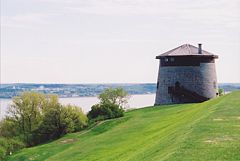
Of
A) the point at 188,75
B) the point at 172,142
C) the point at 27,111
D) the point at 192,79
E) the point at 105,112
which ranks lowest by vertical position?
the point at 105,112

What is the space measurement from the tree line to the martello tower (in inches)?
252

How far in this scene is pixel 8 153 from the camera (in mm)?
43656

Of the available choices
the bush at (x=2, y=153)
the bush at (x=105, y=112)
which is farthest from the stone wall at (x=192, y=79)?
the bush at (x=2, y=153)

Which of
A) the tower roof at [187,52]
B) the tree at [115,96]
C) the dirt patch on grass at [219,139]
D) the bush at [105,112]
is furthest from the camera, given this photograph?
the tree at [115,96]

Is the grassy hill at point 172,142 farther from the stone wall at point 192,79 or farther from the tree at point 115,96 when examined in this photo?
the tree at point 115,96

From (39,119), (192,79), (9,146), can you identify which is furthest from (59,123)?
(192,79)

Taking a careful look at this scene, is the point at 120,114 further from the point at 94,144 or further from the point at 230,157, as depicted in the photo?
the point at 230,157

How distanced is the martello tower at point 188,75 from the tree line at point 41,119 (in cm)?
639

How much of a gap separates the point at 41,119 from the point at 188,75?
16904mm

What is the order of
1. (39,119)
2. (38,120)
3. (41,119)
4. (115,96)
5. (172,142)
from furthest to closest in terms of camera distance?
(115,96)
(38,120)
(39,119)
(41,119)
(172,142)

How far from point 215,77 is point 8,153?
80.6 ft

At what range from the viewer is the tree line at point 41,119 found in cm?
4609

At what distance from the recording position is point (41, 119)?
50750mm

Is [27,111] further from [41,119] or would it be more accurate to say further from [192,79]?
[192,79]
